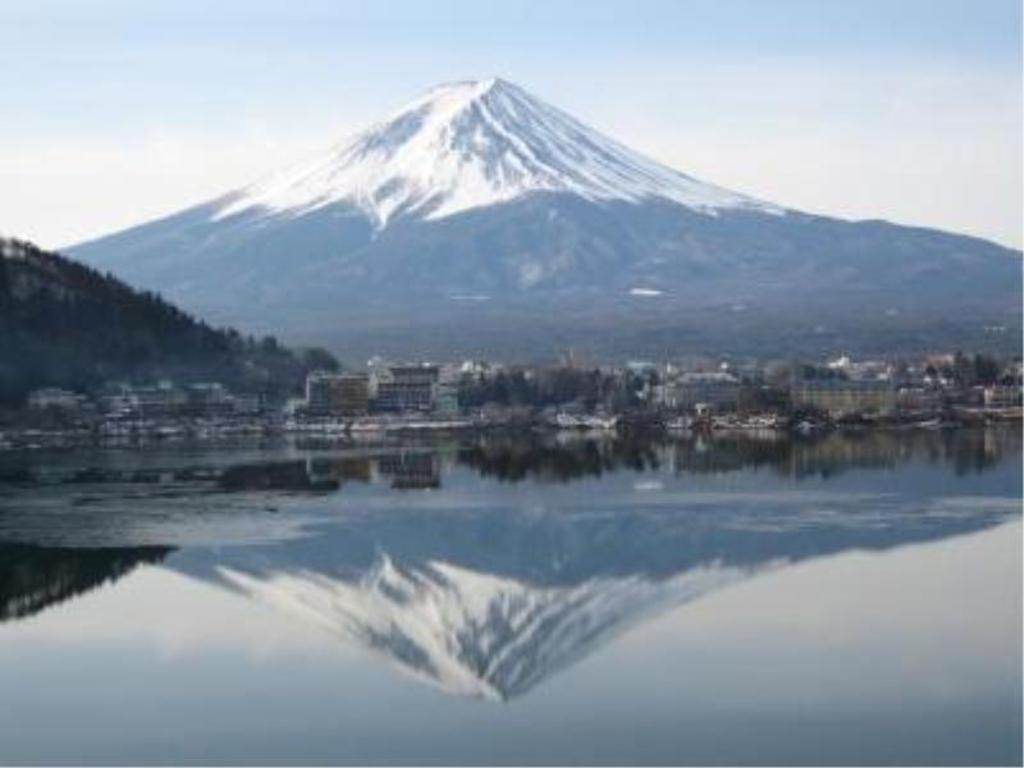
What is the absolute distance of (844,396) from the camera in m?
25.3

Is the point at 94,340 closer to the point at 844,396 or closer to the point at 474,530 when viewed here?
the point at 844,396

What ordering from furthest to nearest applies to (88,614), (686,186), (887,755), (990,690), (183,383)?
1. (686,186)
2. (183,383)
3. (88,614)
4. (990,690)
5. (887,755)

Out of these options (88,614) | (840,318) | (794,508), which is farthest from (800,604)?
(840,318)

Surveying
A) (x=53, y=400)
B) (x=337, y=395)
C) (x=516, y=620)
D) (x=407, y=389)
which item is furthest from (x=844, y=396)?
(x=516, y=620)

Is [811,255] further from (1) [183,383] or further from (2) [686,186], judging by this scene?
(1) [183,383]

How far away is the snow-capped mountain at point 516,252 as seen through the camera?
44.2 metres

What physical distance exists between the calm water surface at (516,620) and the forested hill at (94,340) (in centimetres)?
885

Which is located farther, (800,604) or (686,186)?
(686,186)

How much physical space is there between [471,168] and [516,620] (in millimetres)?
47941

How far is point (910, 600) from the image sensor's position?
29.2ft

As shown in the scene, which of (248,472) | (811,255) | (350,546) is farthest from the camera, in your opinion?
(811,255)

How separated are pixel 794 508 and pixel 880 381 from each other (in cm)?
1425

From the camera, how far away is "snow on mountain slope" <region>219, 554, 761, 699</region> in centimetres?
770

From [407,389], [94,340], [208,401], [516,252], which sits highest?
[516,252]
